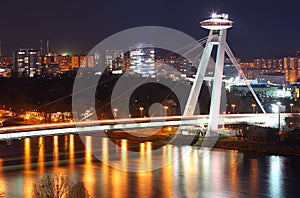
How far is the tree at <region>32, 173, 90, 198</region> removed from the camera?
3707 millimetres

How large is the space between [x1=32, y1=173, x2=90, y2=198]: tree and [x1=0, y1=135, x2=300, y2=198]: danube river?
0.34 feet

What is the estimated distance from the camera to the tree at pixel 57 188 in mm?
3707

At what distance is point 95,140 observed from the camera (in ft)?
23.9

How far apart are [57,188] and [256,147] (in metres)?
3.07

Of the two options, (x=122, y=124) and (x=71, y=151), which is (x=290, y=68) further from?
(x=71, y=151)

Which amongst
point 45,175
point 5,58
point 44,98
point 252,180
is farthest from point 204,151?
point 5,58

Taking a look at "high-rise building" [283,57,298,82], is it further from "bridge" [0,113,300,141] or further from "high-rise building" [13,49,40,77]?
"bridge" [0,113,300,141]

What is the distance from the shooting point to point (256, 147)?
6.42 m

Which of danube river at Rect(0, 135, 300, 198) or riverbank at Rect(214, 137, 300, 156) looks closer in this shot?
danube river at Rect(0, 135, 300, 198)

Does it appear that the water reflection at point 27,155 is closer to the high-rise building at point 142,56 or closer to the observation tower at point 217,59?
the observation tower at point 217,59

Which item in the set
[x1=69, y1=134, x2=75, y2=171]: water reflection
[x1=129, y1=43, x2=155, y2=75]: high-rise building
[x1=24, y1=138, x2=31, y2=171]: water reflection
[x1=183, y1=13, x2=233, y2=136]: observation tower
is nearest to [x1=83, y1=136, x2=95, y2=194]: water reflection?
[x1=69, y1=134, x2=75, y2=171]: water reflection

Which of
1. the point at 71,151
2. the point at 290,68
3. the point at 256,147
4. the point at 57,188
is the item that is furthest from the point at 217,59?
the point at 290,68

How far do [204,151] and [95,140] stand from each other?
157 centimetres

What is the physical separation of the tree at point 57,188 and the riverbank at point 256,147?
2430 mm
